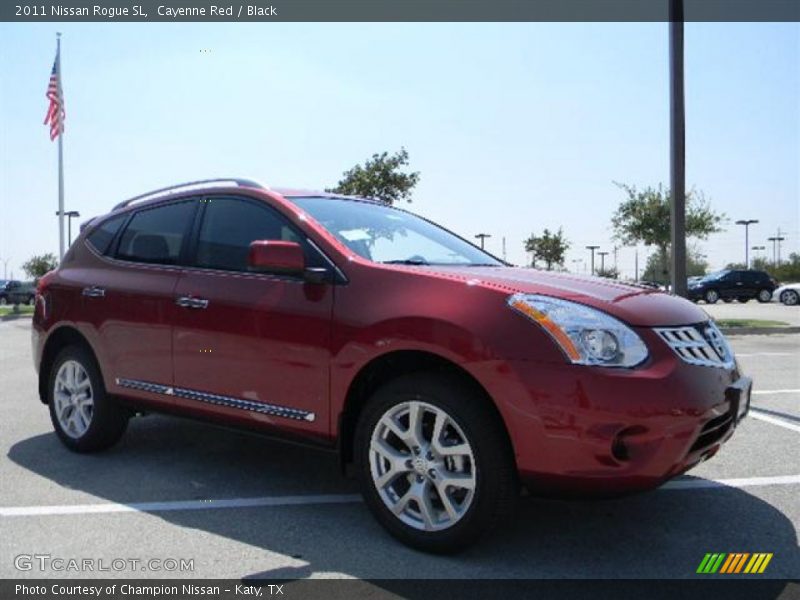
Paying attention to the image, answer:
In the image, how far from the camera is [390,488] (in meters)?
3.39

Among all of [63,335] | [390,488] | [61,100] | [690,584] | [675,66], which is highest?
[61,100]

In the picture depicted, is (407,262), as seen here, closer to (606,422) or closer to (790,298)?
(606,422)

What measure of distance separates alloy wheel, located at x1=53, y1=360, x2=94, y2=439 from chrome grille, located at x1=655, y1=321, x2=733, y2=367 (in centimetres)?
379

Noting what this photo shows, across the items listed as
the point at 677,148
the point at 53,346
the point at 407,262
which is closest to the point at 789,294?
the point at 677,148

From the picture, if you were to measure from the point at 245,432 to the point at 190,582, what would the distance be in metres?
1.10

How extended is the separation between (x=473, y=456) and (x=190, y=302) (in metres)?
2.01

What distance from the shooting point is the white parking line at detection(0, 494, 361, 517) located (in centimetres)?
385

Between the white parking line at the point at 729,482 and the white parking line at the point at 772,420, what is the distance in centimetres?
143

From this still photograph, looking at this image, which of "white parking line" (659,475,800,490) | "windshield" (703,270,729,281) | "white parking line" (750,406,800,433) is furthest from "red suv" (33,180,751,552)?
"windshield" (703,270,729,281)

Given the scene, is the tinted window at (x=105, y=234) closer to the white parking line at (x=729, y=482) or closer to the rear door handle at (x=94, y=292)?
the rear door handle at (x=94, y=292)

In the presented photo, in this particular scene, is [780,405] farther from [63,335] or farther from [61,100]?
[61,100]

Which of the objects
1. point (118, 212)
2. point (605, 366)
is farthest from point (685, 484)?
point (118, 212)

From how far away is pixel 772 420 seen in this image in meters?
5.90

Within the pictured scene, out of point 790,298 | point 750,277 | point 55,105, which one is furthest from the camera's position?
point 750,277
